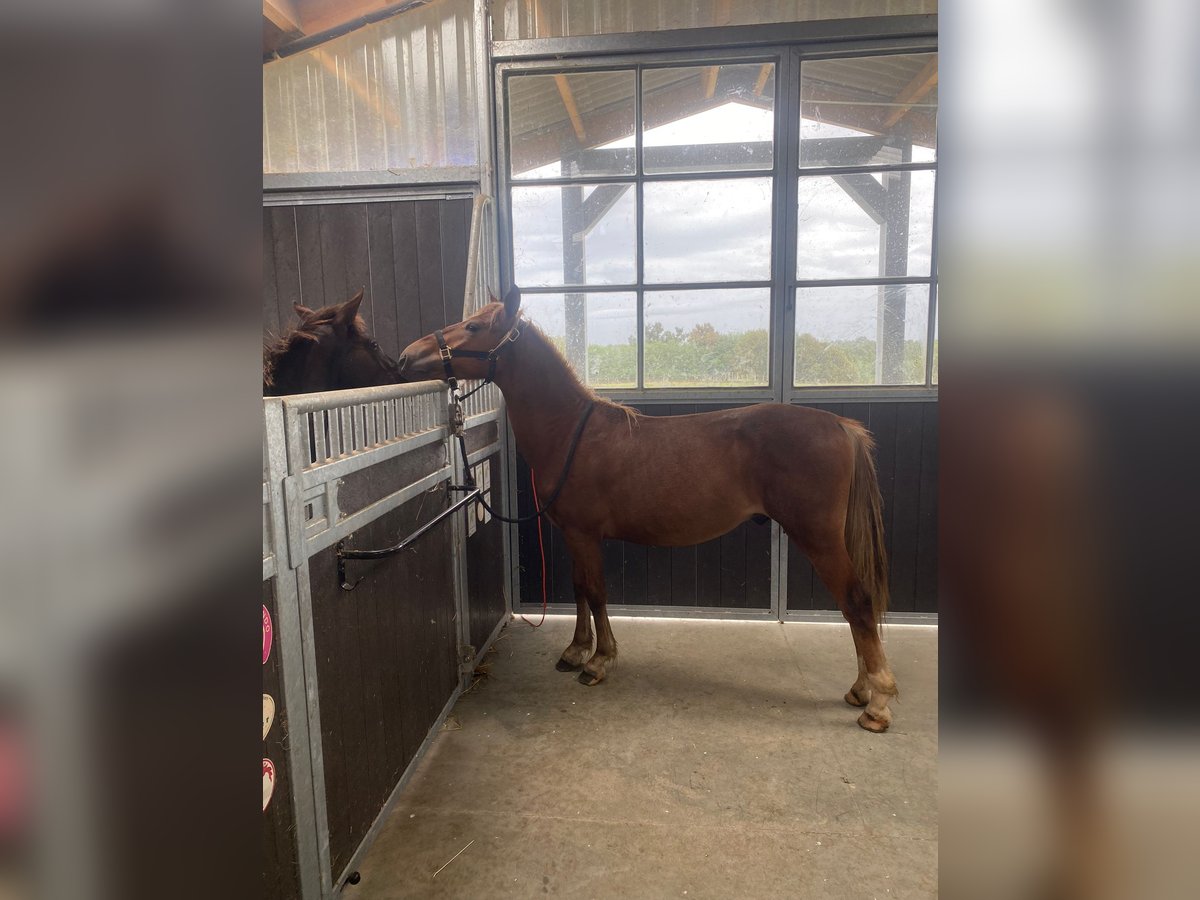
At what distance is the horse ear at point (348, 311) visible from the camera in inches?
85.8

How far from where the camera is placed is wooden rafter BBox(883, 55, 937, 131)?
2617mm

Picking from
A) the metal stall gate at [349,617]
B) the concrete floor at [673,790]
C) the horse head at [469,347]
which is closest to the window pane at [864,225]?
the horse head at [469,347]

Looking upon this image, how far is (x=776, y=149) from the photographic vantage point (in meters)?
2.68

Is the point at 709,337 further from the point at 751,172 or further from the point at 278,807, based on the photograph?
the point at 278,807

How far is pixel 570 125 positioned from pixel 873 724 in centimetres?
248

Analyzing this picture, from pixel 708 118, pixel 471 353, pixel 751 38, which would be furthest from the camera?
pixel 708 118

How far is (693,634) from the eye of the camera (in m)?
2.77

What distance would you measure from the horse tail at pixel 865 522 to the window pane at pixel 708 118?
1.26 m

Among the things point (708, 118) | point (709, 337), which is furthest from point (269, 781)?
point (708, 118)

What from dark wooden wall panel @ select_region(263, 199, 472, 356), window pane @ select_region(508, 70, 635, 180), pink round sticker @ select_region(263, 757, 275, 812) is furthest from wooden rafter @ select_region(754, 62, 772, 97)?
pink round sticker @ select_region(263, 757, 275, 812)

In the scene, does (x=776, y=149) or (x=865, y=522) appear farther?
(x=776, y=149)

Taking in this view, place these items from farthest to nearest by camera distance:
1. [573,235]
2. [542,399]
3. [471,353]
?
[573,235], [542,399], [471,353]
